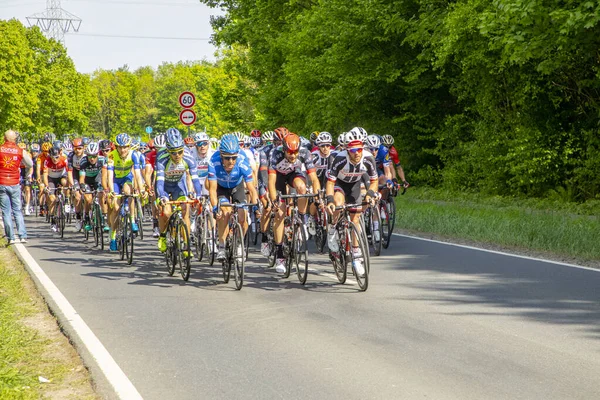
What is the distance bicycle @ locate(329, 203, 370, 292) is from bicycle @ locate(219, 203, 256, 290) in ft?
3.70

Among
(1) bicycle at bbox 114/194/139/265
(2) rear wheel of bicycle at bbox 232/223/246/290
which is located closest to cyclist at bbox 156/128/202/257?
(2) rear wheel of bicycle at bbox 232/223/246/290

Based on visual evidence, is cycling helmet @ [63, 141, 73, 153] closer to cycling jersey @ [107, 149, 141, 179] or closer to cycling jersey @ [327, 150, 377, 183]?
cycling jersey @ [107, 149, 141, 179]

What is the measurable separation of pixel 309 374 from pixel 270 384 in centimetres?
38

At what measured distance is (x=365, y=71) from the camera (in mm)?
29234

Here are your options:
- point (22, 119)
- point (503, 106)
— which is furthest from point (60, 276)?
point (22, 119)

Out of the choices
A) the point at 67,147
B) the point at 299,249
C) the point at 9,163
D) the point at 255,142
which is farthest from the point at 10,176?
the point at 255,142

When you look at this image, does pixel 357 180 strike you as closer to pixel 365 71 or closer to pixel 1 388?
pixel 1 388

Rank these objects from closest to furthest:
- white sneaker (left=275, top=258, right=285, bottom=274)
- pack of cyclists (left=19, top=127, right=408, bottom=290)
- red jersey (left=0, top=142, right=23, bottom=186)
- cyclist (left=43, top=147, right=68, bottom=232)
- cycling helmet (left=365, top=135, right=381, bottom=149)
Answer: pack of cyclists (left=19, top=127, right=408, bottom=290) < white sneaker (left=275, top=258, right=285, bottom=274) < cycling helmet (left=365, top=135, right=381, bottom=149) < red jersey (left=0, top=142, right=23, bottom=186) < cyclist (left=43, top=147, right=68, bottom=232)

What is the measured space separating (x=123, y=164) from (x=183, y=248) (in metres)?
3.86

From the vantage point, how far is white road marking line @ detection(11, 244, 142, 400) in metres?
6.09

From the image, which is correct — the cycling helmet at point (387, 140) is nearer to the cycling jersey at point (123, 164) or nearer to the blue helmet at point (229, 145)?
the cycling jersey at point (123, 164)

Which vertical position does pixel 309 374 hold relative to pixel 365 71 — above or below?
below

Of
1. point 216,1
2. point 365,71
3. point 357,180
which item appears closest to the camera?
point 357,180

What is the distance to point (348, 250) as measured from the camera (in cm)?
1058
